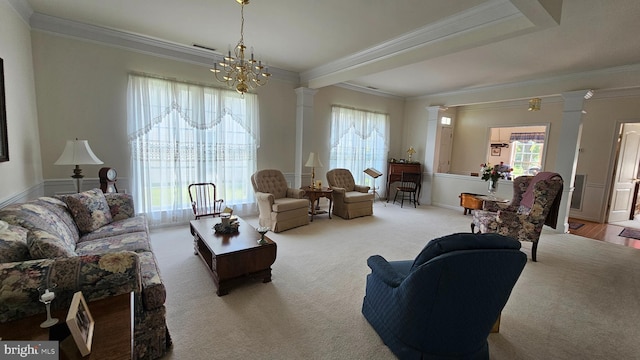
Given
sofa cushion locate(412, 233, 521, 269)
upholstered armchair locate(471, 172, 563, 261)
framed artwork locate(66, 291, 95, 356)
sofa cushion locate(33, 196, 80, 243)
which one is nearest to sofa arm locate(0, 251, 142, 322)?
framed artwork locate(66, 291, 95, 356)

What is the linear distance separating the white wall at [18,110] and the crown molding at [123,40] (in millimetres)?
232

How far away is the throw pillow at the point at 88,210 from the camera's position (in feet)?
8.83

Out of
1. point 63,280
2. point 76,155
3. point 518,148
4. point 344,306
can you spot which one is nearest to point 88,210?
point 76,155

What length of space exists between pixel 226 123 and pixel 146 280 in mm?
3481

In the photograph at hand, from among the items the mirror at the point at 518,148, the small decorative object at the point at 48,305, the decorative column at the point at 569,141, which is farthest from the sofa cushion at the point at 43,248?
the mirror at the point at 518,148

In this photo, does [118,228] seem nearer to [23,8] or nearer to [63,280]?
[63,280]

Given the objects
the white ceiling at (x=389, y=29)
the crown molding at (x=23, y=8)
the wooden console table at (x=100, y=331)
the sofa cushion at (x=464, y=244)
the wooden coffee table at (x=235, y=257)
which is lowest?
the wooden coffee table at (x=235, y=257)

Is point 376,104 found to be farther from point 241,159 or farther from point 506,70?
point 241,159

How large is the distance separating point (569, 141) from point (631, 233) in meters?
2.27

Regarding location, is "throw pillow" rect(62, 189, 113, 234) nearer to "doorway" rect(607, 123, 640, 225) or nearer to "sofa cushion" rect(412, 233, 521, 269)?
"sofa cushion" rect(412, 233, 521, 269)

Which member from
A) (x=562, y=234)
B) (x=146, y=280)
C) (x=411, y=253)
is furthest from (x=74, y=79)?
(x=562, y=234)

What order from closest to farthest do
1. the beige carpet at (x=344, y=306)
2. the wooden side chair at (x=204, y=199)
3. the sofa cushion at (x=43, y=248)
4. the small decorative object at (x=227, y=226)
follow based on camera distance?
the sofa cushion at (x=43, y=248) → the beige carpet at (x=344, y=306) → the small decorative object at (x=227, y=226) → the wooden side chair at (x=204, y=199)

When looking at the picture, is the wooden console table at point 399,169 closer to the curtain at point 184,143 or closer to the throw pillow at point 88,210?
the curtain at point 184,143

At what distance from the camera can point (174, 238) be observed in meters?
3.89
